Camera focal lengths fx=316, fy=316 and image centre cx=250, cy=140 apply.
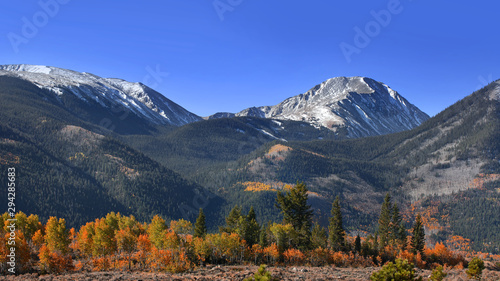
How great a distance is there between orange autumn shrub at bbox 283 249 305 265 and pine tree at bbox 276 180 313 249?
2.45 metres

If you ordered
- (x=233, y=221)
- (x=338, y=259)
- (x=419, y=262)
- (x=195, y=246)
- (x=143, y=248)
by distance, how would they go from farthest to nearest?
(x=419, y=262)
(x=233, y=221)
(x=338, y=259)
(x=143, y=248)
(x=195, y=246)

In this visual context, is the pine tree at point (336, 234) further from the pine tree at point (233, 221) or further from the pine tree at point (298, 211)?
the pine tree at point (233, 221)

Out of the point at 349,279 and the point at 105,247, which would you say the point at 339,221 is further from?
the point at 105,247

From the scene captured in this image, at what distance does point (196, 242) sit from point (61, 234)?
36786mm

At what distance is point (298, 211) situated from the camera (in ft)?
280

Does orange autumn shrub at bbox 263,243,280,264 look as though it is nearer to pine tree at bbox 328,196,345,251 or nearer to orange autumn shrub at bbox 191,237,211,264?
orange autumn shrub at bbox 191,237,211,264

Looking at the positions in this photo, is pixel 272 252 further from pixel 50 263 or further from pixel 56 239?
pixel 56 239

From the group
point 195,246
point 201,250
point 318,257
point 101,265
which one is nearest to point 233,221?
point 195,246

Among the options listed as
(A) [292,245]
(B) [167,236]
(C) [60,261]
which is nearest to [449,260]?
(A) [292,245]

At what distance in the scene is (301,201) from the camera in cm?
8412

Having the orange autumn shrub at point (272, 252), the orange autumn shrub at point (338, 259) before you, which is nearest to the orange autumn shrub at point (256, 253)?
the orange autumn shrub at point (272, 252)

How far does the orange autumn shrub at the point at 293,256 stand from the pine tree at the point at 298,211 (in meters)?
2.45

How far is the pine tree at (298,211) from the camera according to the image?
276ft

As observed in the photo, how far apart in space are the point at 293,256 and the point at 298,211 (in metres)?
13.5
